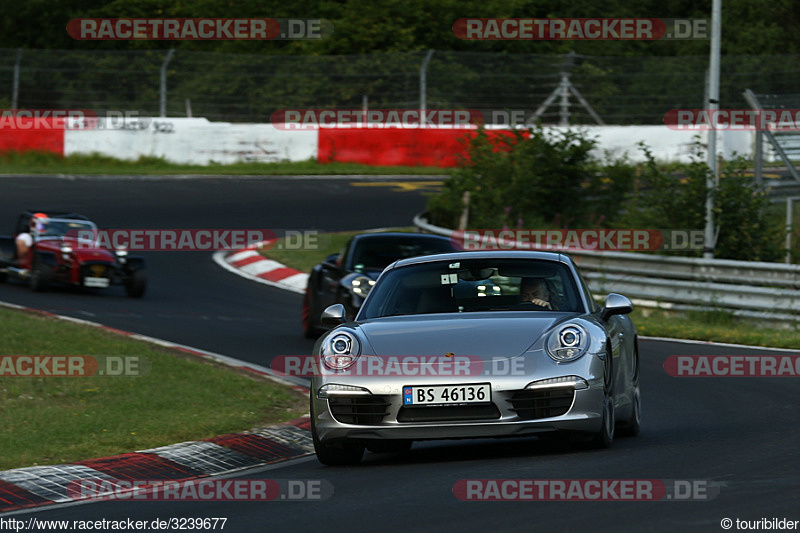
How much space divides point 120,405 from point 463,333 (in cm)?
358

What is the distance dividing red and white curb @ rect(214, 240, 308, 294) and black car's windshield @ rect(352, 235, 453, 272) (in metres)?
5.68

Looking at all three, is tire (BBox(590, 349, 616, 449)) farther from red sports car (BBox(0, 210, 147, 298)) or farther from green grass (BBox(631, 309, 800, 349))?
red sports car (BBox(0, 210, 147, 298))

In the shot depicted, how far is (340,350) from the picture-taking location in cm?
798

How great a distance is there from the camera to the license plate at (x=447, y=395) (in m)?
7.55

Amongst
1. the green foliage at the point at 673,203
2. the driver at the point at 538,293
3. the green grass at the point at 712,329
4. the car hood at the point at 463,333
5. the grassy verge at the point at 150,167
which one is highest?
the grassy verge at the point at 150,167

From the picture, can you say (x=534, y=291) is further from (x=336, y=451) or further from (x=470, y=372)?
(x=336, y=451)

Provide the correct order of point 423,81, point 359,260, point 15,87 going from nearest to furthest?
point 359,260, point 15,87, point 423,81

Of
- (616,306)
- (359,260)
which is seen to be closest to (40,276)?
(359,260)

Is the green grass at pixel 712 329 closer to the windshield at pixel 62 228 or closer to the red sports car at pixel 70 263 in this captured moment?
the red sports car at pixel 70 263

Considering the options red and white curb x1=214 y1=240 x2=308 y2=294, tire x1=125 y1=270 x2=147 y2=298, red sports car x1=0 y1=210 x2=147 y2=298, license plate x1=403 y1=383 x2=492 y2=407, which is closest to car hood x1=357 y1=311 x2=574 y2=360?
license plate x1=403 y1=383 x2=492 y2=407

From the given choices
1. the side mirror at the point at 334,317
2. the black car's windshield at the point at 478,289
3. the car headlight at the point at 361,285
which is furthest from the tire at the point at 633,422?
the car headlight at the point at 361,285

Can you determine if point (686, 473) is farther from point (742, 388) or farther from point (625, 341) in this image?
point (742, 388)

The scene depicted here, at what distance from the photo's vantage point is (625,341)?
9.12m

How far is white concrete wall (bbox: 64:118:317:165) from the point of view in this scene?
34.0 m
